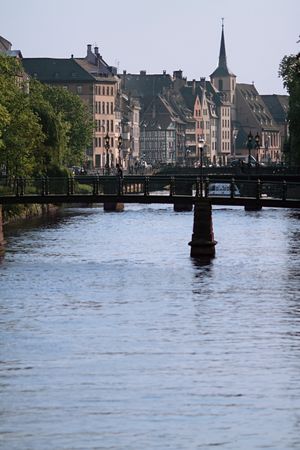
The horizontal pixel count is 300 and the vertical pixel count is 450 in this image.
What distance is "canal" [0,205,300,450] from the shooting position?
40000mm

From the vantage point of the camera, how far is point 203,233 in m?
83.5

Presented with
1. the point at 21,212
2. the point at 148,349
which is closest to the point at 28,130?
the point at 21,212

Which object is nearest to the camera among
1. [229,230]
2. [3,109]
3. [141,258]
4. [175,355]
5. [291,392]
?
[291,392]

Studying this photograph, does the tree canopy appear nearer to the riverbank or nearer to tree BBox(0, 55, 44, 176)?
tree BBox(0, 55, 44, 176)

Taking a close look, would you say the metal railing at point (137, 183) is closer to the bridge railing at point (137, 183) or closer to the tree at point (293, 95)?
the bridge railing at point (137, 183)

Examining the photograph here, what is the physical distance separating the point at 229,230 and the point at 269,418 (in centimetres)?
6511

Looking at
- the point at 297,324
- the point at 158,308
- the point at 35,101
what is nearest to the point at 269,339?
the point at 297,324

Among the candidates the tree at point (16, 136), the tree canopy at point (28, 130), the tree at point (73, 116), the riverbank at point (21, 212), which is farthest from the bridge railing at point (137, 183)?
the tree at point (73, 116)

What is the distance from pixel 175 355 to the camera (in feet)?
163

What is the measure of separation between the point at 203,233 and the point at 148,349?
108 feet

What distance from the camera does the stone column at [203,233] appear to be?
82.1m

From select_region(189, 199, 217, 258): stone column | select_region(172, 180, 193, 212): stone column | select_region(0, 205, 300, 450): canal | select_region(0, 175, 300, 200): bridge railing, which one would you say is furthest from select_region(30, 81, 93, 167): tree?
select_region(189, 199, 217, 258): stone column

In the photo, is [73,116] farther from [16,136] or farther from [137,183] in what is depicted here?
[137,183]

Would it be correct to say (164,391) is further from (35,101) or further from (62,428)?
(35,101)
